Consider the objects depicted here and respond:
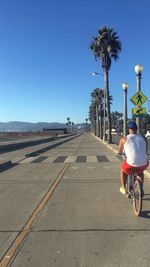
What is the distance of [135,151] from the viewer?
8.83 m

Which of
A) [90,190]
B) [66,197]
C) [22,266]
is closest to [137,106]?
[90,190]

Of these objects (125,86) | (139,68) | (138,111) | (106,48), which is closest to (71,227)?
(138,111)

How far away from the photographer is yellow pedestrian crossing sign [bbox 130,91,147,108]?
59.8ft

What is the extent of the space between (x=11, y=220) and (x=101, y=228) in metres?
1.82

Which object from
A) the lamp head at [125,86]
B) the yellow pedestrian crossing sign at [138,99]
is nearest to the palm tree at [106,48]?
the lamp head at [125,86]

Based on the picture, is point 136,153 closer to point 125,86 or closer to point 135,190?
point 135,190

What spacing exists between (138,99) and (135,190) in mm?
10012

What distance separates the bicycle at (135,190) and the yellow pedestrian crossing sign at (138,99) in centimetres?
930

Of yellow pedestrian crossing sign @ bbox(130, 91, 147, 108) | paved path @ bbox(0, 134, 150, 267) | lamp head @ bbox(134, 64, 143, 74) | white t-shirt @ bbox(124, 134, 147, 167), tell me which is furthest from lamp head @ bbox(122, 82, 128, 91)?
white t-shirt @ bbox(124, 134, 147, 167)

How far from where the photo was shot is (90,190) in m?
12.1

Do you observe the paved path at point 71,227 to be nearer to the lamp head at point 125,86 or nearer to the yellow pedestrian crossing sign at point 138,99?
the yellow pedestrian crossing sign at point 138,99

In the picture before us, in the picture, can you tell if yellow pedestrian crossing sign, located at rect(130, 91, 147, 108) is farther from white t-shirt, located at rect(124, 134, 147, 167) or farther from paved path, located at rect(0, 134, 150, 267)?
white t-shirt, located at rect(124, 134, 147, 167)

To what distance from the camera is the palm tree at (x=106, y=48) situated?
166 ft

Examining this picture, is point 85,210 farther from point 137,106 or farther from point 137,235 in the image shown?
point 137,106
